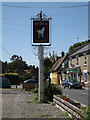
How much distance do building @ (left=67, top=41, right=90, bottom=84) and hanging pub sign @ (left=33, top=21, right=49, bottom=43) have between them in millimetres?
23165

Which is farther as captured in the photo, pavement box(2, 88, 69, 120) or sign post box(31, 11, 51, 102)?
sign post box(31, 11, 51, 102)

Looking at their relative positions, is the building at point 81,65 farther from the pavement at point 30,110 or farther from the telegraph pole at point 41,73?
the pavement at point 30,110

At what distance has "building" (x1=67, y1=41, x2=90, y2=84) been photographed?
36.7 m

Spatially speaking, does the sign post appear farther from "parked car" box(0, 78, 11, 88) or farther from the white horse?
"parked car" box(0, 78, 11, 88)

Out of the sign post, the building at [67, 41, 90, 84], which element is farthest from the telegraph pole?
the building at [67, 41, 90, 84]

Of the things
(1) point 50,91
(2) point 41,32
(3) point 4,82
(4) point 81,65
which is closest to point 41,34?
(2) point 41,32

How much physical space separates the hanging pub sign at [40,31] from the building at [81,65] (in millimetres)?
23165

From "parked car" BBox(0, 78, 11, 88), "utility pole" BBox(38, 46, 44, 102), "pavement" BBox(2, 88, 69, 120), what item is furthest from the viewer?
"parked car" BBox(0, 78, 11, 88)

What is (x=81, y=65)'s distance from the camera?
39.5 meters

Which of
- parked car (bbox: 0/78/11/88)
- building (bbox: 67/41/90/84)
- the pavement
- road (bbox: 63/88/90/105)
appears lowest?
road (bbox: 63/88/90/105)

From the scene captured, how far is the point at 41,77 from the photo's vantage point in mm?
14148

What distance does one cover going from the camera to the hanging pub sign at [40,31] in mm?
13539

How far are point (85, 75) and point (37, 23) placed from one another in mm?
25245

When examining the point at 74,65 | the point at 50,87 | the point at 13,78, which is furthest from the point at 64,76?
the point at 50,87
